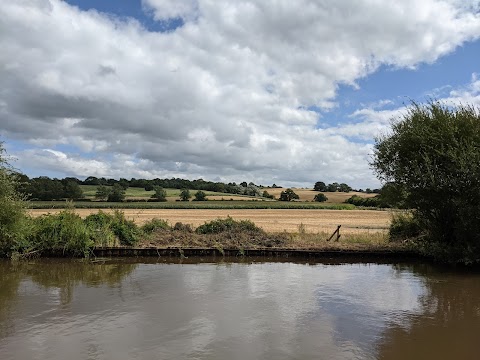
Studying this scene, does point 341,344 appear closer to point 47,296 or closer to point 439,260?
point 47,296

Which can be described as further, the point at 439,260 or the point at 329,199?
the point at 329,199

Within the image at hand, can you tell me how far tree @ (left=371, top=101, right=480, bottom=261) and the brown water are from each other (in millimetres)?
2227

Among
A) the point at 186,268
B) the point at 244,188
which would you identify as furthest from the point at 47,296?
the point at 244,188

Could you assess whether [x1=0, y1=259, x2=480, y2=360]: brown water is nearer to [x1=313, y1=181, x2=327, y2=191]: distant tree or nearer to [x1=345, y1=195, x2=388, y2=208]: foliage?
[x1=345, y1=195, x2=388, y2=208]: foliage

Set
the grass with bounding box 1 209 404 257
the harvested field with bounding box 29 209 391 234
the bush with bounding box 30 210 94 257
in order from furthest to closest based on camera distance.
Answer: the harvested field with bounding box 29 209 391 234 < the grass with bounding box 1 209 404 257 < the bush with bounding box 30 210 94 257

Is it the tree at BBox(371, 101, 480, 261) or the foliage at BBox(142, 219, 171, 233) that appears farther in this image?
the foliage at BBox(142, 219, 171, 233)

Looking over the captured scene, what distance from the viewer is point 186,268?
20.6 m

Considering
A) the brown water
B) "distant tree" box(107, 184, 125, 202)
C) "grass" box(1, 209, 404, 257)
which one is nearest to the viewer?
the brown water

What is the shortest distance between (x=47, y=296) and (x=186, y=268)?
24.0 ft

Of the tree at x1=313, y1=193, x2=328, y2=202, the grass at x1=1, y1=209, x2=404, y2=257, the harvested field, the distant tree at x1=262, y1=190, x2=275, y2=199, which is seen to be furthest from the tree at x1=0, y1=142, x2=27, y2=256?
the distant tree at x1=262, y1=190, x2=275, y2=199

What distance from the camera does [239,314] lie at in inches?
472

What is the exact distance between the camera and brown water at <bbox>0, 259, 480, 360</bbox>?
9227 millimetres

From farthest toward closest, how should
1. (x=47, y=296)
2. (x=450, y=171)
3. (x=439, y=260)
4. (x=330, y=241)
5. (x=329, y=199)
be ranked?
(x=329, y=199) → (x=330, y=241) → (x=439, y=260) → (x=450, y=171) → (x=47, y=296)

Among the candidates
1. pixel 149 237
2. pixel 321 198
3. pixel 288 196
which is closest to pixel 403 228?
pixel 149 237
